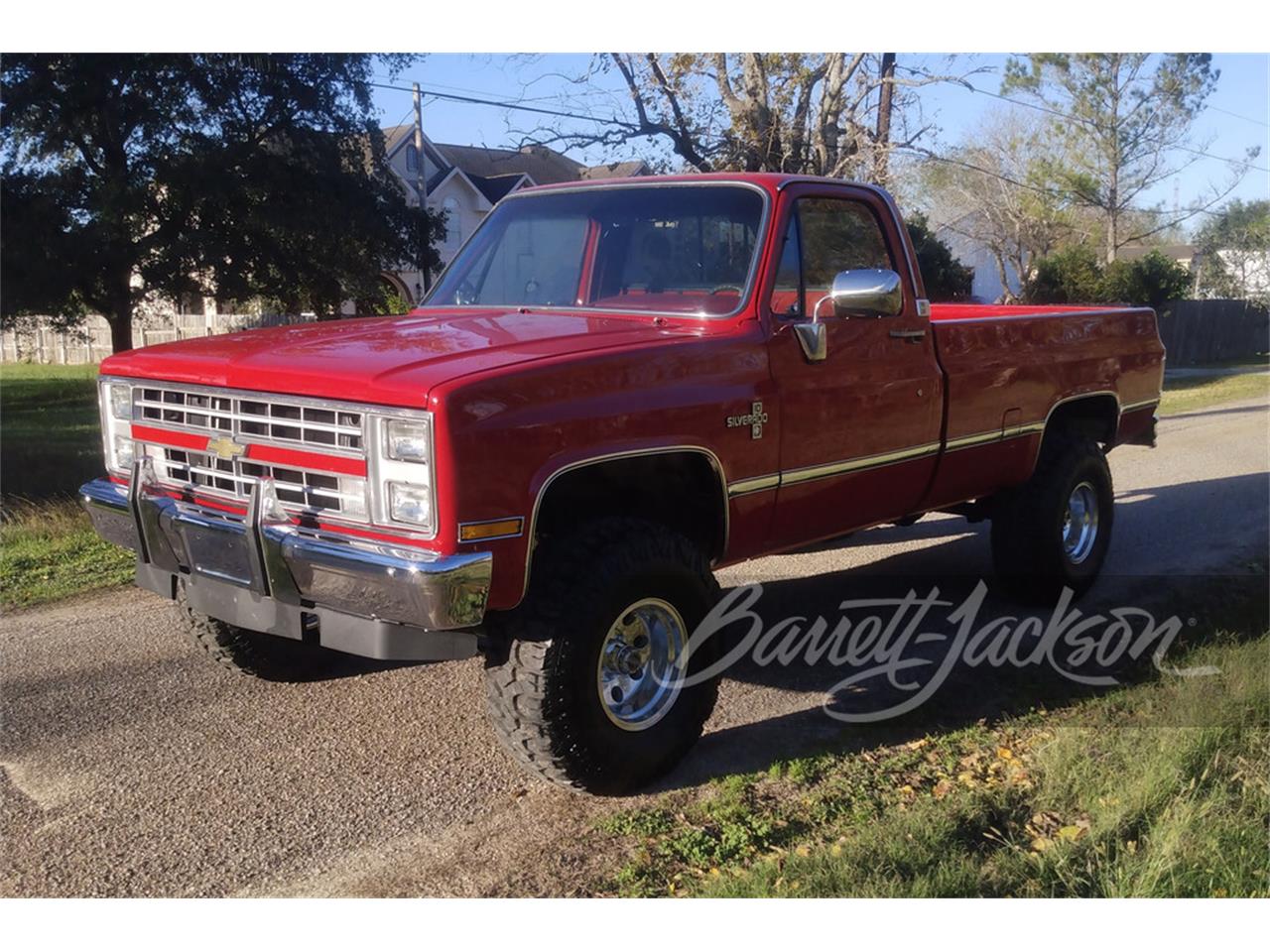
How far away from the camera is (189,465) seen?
13.6 feet

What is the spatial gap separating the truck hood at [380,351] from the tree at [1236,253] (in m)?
27.9

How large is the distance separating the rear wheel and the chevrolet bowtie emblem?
4.12 m

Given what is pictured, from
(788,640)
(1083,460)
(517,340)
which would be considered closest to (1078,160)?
(1083,460)

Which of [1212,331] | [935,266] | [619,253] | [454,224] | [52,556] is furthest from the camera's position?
[454,224]

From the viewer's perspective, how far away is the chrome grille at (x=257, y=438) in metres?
3.64

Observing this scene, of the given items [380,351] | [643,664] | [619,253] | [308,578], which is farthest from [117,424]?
[643,664]

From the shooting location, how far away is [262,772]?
4207 mm

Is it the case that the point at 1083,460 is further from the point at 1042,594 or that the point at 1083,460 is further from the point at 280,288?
the point at 280,288

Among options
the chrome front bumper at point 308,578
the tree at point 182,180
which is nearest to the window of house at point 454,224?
the tree at point 182,180

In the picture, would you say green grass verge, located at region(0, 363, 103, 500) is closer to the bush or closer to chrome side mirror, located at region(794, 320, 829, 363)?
chrome side mirror, located at region(794, 320, 829, 363)

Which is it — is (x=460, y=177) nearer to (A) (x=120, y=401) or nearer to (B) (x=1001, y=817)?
(A) (x=120, y=401)

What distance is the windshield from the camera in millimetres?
4758

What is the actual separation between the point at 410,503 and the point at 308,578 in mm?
437

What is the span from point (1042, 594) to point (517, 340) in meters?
3.68
